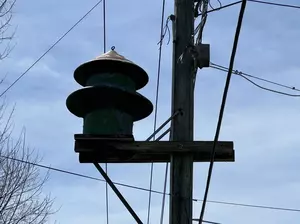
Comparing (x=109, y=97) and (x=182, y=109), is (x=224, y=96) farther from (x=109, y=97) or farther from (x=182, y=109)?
(x=109, y=97)

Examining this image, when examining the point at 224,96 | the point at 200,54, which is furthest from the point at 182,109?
the point at 224,96

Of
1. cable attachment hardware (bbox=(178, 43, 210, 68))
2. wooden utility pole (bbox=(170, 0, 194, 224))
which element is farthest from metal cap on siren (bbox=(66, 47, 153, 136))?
cable attachment hardware (bbox=(178, 43, 210, 68))

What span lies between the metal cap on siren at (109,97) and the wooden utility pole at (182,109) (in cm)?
27

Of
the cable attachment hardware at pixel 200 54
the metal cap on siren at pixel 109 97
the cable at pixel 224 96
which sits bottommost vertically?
the cable at pixel 224 96

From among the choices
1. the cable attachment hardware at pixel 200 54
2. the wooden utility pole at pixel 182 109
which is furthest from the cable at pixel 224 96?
the cable attachment hardware at pixel 200 54

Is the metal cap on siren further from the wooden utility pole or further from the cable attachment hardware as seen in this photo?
the cable attachment hardware

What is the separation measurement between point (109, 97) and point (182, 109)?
1.90 feet

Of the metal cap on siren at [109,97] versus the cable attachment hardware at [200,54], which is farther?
the cable attachment hardware at [200,54]

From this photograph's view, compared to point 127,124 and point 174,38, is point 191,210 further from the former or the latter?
point 174,38

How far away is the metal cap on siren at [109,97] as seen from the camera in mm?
5055

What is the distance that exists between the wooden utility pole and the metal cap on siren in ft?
0.89

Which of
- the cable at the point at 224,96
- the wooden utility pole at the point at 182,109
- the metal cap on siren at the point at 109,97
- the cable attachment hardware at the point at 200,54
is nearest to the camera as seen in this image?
the cable at the point at 224,96

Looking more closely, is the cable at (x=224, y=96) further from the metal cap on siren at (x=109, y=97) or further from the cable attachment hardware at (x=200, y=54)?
the cable attachment hardware at (x=200, y=54)

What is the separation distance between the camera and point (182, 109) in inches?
203
